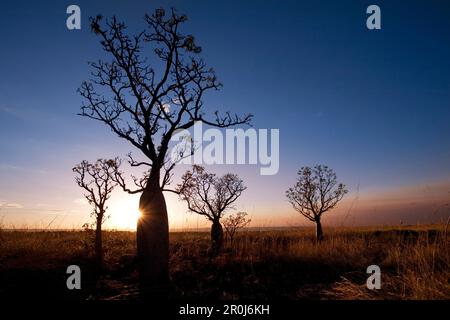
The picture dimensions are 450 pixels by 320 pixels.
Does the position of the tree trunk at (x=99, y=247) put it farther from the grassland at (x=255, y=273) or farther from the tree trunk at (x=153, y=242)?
the tree trunk at (x=153, y=242)

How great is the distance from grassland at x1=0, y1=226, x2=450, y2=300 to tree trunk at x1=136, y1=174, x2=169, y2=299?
9.7 inches

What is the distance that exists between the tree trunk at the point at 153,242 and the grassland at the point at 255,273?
25 cm

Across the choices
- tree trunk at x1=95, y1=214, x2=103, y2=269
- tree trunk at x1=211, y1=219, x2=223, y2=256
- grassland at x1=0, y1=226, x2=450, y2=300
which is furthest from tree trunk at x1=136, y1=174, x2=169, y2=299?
tree trunk at x1=211, y1=219, x2=223, y2=256

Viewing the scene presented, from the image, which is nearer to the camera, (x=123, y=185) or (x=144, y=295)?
(x=144, y=295)

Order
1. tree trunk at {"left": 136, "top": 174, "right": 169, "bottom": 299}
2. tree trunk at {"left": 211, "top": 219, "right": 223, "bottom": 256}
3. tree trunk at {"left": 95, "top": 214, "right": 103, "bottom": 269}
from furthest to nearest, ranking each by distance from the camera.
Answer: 1. tree trunk at {"left": 211, "top": 219, "right": 223, "bottom": 256}
2. tree trunk at {"left": 95, "top": 214, "right": 103, "bottom": 269}
3. tree trunk at {"left": 136, "top": 174, "right": 169, "bottom": 299}

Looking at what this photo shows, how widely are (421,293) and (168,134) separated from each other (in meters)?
4.34

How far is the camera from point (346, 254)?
791 centimetres

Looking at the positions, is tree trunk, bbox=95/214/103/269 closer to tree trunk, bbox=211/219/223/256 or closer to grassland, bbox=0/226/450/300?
grassland, bbox=0/226/450/300

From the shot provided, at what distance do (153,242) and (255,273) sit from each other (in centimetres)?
238

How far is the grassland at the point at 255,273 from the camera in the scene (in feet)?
13.9

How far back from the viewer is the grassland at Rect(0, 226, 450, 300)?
423 cm
